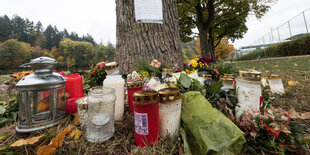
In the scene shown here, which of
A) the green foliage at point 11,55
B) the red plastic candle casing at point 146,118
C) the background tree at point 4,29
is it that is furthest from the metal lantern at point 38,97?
the background tree at point 4,29

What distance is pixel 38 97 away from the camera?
104cm

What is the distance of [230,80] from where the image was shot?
4.13 feet

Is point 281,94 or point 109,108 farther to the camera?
point 281,94

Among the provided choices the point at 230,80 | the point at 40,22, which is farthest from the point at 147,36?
the point at 40,22

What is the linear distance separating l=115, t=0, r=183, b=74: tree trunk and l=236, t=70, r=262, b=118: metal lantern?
133cm

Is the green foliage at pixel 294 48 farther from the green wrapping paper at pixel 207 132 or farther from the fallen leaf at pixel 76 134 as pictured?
the fallen leaf at pixel 76 134

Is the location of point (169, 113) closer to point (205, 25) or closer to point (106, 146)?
point (106, 146)

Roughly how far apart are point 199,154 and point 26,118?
126 cm

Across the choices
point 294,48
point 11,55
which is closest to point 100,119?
point 294,48

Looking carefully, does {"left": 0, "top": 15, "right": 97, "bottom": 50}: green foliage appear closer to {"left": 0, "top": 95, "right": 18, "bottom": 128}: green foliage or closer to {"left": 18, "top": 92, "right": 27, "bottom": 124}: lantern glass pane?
{"left": 0, "top": 95, "right": 18, "bottom": 128}: green foliage

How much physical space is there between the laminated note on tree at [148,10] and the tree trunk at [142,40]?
0.26 feet

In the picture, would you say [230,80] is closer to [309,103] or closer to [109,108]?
[309,103]

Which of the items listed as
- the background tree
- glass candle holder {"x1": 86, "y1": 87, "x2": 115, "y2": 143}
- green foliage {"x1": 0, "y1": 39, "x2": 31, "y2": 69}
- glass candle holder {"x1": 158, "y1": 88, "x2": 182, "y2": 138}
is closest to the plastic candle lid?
glass candle holder {"x1": 86, "y1": 87, "x2": 115, "y2": 143}

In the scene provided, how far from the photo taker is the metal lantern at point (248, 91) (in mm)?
954
